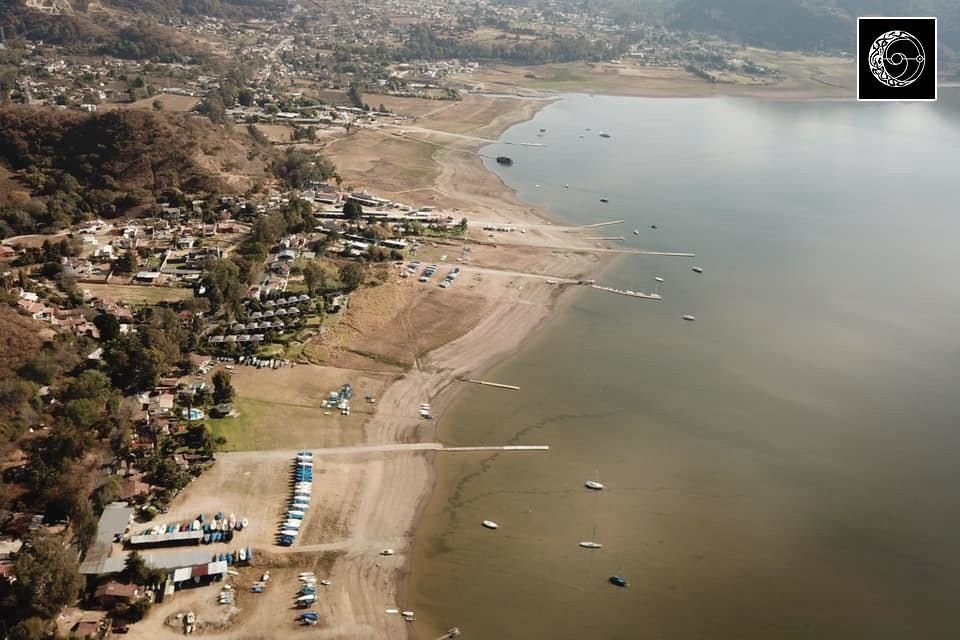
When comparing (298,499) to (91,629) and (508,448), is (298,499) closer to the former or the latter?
(91,629)

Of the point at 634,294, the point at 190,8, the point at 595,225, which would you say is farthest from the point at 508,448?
the point at 190,8

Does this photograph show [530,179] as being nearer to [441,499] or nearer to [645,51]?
[441,499]

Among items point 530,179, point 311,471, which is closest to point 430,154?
point 530,179

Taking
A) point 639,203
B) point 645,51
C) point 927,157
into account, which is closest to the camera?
point 639,203

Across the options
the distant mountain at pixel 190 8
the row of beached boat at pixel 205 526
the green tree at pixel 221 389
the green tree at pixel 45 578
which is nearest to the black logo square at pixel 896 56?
the green tree at pixel 221 389

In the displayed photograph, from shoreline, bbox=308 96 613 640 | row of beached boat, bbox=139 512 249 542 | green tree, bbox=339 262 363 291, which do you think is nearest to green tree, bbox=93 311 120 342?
green tree, bbox=339 262 363 291

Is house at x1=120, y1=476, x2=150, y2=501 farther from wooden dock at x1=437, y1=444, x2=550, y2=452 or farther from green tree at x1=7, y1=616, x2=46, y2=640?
wooden dock at x1=437, y1=444, x2=550, y2=452

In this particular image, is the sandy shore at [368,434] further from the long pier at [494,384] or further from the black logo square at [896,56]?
the black logo square at [896,56]
